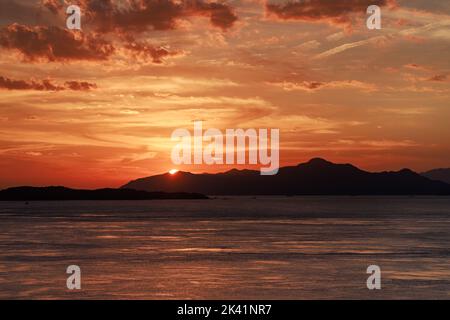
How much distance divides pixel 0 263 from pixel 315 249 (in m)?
32.6

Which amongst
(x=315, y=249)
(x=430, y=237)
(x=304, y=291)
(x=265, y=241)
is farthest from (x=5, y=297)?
(x=430, y=237)

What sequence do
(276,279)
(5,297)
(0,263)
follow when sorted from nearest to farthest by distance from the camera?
(5,297) → (276,279) → (0,263)

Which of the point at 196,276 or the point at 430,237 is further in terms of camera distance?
the point at 430,237

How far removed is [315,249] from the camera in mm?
68438

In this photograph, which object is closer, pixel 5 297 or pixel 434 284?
pixel 5 297
